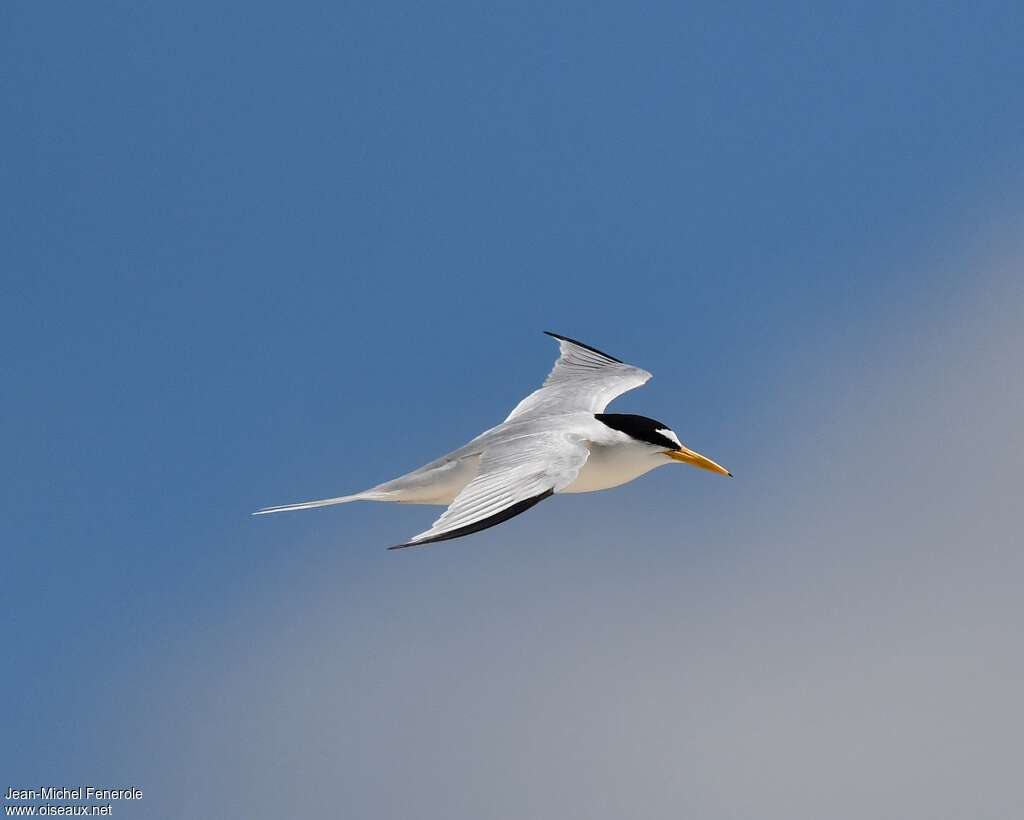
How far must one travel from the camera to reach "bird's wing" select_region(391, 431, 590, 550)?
28.3 ft

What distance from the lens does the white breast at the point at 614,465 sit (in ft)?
38.9

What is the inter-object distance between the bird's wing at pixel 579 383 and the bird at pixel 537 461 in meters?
0.02

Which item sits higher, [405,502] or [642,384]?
[642,384]

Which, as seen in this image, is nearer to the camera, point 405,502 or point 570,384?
point 405,502

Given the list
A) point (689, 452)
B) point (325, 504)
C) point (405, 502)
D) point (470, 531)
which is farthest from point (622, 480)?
point (470, 531)

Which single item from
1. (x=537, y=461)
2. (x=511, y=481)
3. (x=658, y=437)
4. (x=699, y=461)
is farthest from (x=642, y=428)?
(x=511, y=481)

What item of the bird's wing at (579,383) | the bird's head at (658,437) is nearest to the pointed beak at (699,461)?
the bird's head at (658,437)

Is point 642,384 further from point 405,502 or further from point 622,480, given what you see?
point 405,502

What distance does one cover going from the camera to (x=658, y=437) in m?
12.2

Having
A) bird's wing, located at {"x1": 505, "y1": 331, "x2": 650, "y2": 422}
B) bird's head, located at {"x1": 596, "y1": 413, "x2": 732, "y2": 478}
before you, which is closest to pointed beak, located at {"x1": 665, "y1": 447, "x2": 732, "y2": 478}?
bird's head, located at {"x1": 596, "y1": 413, "x2": 732, "y2": 478}

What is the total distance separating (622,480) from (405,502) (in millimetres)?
2131

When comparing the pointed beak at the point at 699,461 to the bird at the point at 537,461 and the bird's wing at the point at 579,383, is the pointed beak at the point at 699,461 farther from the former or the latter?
the bird's wing at the point at 579,383

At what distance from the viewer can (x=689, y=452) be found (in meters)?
12.7

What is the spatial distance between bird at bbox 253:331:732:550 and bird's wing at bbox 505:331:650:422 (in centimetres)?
2
